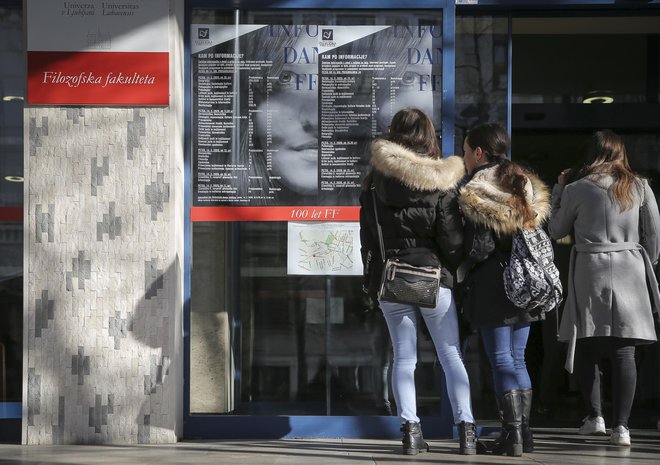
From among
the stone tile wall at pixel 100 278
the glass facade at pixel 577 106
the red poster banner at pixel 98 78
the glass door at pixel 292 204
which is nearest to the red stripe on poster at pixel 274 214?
the glass door at pixel 292 204

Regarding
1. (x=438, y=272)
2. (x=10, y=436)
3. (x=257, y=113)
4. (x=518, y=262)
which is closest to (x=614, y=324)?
(x=518, y=262)

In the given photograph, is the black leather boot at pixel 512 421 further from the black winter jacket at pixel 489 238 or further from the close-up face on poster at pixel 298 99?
the close-up face on poster at pixel 298 99

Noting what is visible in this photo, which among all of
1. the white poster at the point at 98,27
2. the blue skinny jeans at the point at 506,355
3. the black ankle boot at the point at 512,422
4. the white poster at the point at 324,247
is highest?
the white poster at the point at 98,27

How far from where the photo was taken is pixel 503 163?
18.3 feet

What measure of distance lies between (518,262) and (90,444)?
2746 mm

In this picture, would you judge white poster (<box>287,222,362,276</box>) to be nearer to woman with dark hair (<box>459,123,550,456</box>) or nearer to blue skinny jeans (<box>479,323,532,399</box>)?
woman with dark hair (<box>459,123,550,456</box>)

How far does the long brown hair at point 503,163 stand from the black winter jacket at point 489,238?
3 cm

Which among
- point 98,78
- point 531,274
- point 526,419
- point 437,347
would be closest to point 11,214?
point 98,78

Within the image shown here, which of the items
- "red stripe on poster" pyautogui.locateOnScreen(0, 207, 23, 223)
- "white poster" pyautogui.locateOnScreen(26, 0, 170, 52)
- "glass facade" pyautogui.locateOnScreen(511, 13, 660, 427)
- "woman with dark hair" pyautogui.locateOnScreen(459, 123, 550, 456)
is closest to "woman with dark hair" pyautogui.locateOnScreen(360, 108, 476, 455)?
"woman with dark hair" pyautogui.locateOnScreen(459, 123, 550, 456)

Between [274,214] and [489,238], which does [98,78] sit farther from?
[489,238]

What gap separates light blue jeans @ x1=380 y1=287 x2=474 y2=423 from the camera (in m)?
5.45

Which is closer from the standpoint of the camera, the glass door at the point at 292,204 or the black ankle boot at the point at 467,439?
the black ankle boot at the point at 467,439

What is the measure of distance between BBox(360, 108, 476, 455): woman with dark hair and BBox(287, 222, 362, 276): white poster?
89 cm

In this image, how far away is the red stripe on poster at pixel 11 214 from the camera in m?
6.45
